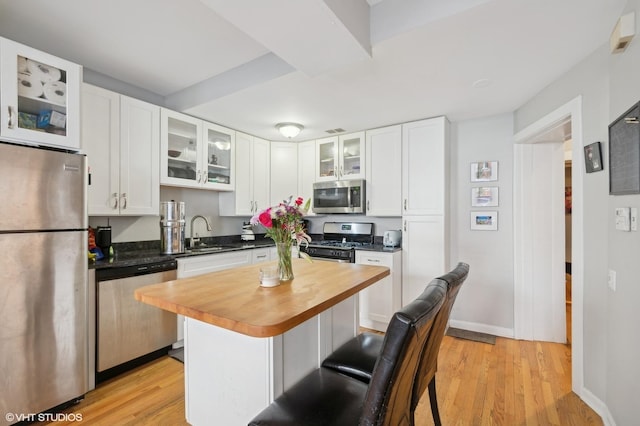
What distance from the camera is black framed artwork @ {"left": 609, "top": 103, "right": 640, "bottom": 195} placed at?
1400 millimetres

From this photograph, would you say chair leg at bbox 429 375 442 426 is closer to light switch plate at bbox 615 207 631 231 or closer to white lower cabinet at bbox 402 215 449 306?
light switch plate at bbox 615 207 631 231

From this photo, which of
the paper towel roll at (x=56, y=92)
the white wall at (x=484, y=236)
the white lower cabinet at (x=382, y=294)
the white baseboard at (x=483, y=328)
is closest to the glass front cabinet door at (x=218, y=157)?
the paper towel roll at (x=56, y=92)

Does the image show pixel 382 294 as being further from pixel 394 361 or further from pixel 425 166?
pixel 394 361

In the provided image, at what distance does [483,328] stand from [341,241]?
1.96 m

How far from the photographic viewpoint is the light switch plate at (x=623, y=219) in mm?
1512

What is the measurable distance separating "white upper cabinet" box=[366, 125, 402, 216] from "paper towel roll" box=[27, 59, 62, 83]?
2.93m

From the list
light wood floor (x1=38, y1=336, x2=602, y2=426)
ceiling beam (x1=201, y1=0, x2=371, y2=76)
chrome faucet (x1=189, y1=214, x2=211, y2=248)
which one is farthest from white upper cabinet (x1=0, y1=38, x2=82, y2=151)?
light wood floor (x1=38, y1=336, x2=602, y2=426)

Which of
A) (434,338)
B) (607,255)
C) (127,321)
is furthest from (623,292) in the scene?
(127,321)

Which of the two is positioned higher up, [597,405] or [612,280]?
[612,280]

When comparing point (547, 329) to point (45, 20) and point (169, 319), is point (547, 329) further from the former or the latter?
point (45, 20)

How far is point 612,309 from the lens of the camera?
1.71 metres

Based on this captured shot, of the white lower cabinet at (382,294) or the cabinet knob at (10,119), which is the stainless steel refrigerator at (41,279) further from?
the white lower cabinet at (382,294)

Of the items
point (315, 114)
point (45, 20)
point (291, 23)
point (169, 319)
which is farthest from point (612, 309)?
point (45, 20)

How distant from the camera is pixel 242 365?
132 centimetres
